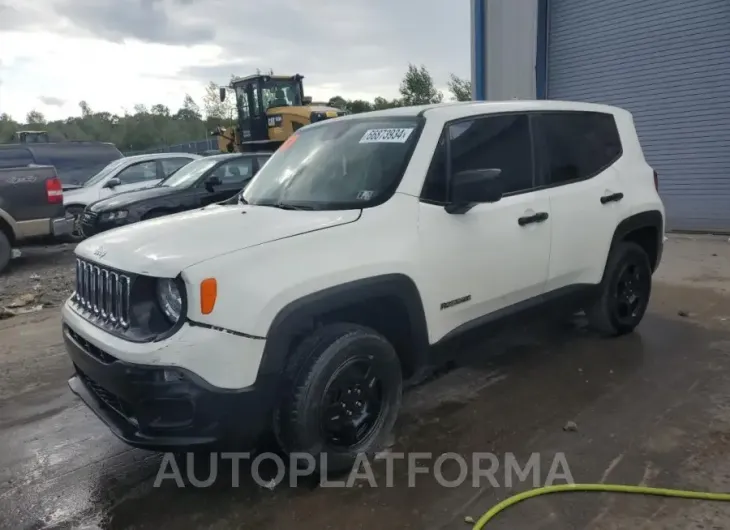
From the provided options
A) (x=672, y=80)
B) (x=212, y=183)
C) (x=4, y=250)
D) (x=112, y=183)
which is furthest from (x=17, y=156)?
(x=672, y=80)

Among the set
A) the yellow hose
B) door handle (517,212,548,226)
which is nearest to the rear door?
door handle (517,212,548,226)

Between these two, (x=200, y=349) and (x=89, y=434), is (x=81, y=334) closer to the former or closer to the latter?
(x=200, y=349)

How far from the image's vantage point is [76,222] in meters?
10.1

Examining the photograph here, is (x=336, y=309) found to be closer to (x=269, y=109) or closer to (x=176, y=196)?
(x=176, y=196)

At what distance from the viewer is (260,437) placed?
293 cm

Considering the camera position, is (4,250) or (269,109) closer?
(4,250)

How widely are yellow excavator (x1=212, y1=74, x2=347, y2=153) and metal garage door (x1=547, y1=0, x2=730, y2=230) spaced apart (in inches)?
309

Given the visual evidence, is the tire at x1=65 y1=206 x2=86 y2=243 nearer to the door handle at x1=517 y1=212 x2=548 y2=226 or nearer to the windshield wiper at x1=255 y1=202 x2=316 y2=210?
the windshield wiper at x1=255 y1=202 x2=316 y2=210

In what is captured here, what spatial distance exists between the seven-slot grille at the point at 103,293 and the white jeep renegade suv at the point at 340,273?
0.04 feet

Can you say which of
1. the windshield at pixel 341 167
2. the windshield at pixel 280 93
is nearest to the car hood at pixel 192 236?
the windshield at pixel 341 167

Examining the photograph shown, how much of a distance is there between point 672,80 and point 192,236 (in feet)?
32.3

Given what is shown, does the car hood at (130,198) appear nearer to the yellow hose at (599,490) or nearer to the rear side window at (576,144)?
the rear side window at (576,144)

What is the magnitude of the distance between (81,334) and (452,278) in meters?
1.96

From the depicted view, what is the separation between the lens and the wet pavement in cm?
281
